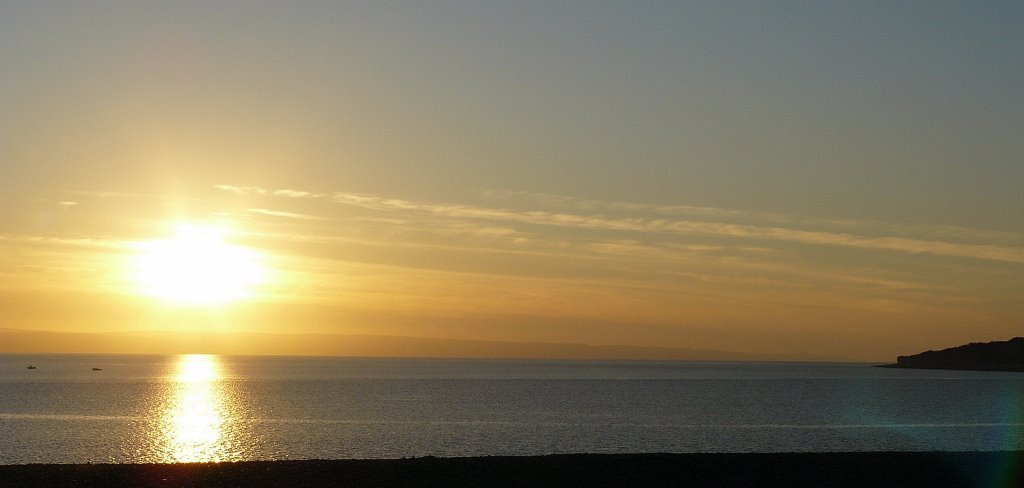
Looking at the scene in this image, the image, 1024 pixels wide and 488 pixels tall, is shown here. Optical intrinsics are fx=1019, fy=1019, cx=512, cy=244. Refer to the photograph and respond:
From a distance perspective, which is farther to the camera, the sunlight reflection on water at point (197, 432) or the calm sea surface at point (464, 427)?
the calm sea surface at point (464, 427)

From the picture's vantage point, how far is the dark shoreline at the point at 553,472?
3600cm

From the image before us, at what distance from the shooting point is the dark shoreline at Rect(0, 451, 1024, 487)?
118ft

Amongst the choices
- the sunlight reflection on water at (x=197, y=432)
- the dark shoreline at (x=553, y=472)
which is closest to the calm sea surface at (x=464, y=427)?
the sunlight reflection on water at (x=197, y=432)

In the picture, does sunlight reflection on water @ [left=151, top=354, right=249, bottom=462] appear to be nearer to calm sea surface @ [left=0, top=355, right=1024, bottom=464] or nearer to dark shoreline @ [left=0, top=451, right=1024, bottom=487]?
calm sea surface @ [left=0, top=355, right=1024, bottom=464]

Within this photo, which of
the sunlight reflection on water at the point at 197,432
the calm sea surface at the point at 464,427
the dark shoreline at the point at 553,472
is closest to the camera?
the dark shoreline at the point at 553,472

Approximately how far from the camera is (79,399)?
387 feet

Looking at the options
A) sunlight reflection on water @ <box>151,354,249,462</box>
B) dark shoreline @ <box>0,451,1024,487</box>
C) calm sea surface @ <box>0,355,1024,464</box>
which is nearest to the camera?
dark shoreline @ <box>0,451,1024,487</box>

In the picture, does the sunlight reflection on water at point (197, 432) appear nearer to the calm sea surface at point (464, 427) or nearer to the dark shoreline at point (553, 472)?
the calm sea surface at point (464, 427)

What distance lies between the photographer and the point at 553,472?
3844cm

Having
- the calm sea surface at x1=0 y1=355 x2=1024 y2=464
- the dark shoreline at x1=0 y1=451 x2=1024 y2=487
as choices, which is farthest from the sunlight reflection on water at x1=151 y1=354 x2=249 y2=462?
the dark shoreline at x1=0 y1=451 x2=1024 y2=487

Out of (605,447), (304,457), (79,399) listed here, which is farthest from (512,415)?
(79,399)

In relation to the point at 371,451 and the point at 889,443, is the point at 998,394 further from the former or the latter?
the point at 371,451

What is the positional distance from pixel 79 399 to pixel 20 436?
5923 cm

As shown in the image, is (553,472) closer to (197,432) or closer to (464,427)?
(464,427)
